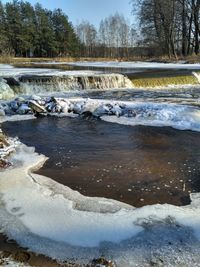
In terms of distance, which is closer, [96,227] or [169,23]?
[96,227]

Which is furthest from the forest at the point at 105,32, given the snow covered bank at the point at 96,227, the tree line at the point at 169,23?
the snow covered bank at the point at 96,227

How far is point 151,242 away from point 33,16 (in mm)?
54234

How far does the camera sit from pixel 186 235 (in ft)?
12.9

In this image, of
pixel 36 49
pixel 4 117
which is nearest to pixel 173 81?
pixel 4 117

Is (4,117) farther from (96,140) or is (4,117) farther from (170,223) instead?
(170,223)

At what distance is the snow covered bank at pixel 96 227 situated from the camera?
143 inches

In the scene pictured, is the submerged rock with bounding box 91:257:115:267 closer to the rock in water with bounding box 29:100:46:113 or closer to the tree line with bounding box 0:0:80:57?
the rock in water with bounding box 29:100:46:113

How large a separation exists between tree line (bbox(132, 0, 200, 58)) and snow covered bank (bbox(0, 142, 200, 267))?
104 ft

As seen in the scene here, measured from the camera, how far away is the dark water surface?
5.21 metres

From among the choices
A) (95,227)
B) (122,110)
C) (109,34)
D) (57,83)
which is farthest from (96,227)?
(109,34)

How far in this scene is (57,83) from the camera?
15789 millimetres

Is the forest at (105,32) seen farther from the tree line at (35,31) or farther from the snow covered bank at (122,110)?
the snow covered bank at (122,110)

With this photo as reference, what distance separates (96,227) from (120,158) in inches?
104

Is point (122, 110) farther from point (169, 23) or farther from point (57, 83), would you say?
point (169, 23)
